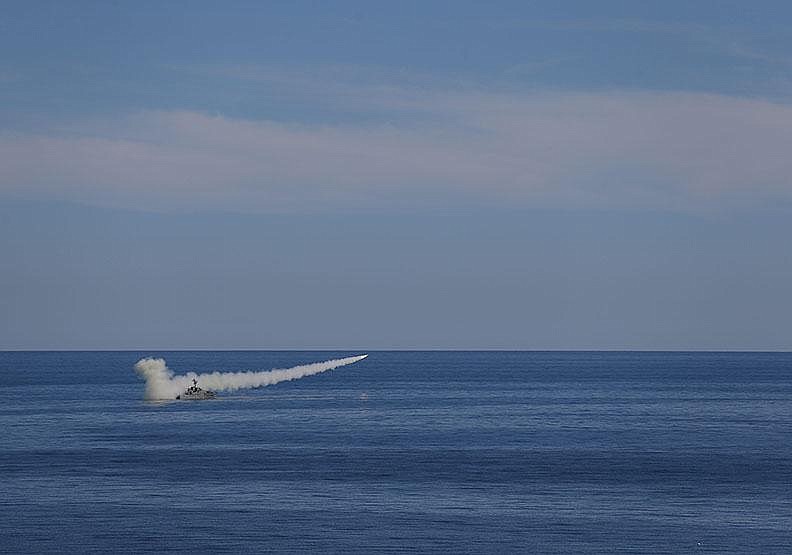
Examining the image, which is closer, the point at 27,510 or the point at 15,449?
the point at 27,510

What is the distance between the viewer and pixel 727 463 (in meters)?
121

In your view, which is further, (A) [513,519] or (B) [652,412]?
(B) [652,412]

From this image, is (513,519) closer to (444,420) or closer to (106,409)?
(444,420)

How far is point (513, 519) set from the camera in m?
86.8

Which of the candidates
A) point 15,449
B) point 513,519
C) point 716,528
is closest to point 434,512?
point 513,519

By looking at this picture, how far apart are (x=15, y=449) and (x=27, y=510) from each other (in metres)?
42.9

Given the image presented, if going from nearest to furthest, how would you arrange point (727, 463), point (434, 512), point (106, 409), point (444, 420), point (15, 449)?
point (434, 512) < point (727, 463) < point (15, 449) < point (444, 420) < point (106, 409)

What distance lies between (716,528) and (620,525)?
6.53 meters

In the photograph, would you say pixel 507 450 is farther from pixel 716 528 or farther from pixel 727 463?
pixel 716 528

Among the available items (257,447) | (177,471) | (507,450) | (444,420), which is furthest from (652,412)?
(177,471)

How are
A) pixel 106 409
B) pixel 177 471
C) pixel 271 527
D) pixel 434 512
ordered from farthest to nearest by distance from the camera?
pixel 106 409
pixel 177 471
pixel 434 512
pixel 271 527

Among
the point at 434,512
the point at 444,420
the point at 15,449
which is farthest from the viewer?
the point at 444,420

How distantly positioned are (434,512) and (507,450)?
43.6m

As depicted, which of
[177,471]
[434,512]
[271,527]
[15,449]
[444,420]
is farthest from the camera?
[444,420]
